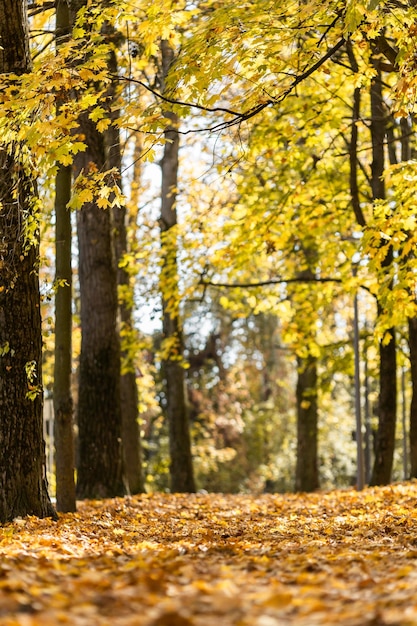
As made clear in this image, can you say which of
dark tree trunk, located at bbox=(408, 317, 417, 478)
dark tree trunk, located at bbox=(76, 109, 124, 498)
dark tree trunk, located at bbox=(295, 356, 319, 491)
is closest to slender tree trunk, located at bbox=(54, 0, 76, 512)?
dark tree trunk, located at bbox=(76, 109, 124, 498)

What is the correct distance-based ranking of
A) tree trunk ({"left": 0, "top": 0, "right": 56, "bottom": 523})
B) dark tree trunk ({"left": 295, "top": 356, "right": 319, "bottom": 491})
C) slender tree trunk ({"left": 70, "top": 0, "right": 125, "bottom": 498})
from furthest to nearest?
dark tree trunk ({"left": 295, "top": 356, "right": 319, "bottom": 491}), slender tree trunk ({"left": 70, "top": 0, "right": 125, "bottom": 498}), tree trunk ({"left": 0, "top": 0, "right": 56, "bottom": 523})

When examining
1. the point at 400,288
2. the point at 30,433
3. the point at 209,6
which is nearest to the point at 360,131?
the point at 209,6

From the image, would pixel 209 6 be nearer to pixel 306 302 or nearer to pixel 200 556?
pixel 306 302

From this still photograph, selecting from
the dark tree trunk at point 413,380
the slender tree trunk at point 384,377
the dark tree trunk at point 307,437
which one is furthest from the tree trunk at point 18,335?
the dark tree trunk at point 307,437

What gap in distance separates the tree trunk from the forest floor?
42cm

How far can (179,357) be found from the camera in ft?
56.9

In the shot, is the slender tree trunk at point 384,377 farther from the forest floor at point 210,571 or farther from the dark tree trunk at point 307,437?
the forest floor at point 210,571

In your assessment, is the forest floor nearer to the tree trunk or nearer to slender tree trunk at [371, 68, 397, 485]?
the tree trunk

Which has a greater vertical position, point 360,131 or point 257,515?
point 360,131

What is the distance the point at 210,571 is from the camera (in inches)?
213

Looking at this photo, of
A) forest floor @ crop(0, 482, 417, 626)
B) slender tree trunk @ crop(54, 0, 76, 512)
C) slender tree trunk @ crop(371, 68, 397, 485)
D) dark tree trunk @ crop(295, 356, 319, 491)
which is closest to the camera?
forest floor @ crop(0, 482, 417, 626)

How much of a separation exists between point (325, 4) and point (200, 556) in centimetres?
539

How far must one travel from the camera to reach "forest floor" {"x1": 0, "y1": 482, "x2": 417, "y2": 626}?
413cm

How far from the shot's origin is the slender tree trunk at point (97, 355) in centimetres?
1293
